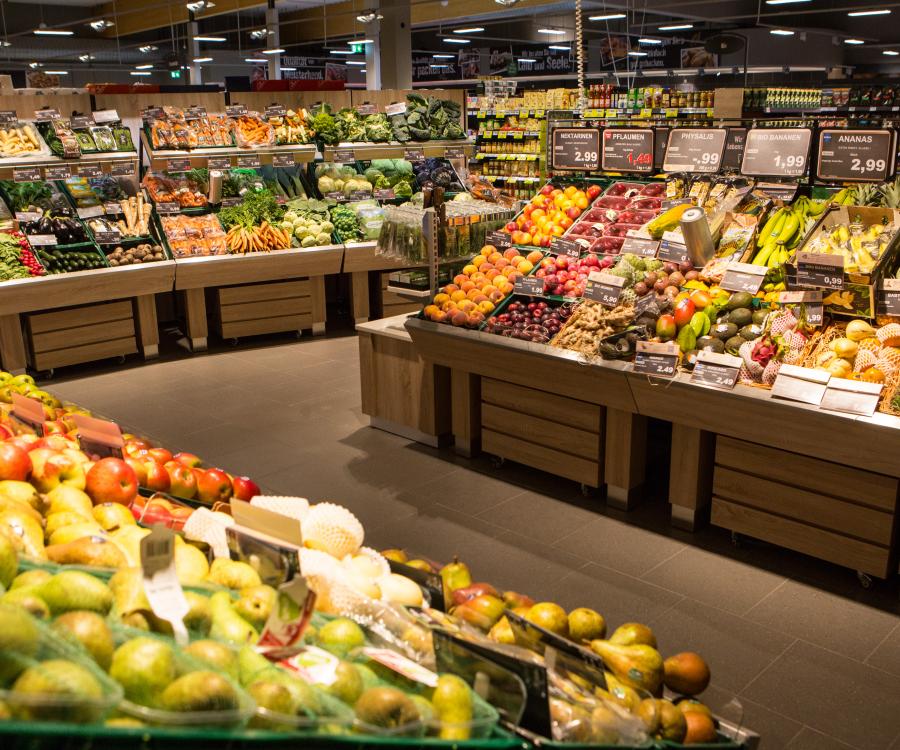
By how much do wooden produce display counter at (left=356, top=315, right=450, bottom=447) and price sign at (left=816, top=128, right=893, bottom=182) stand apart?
97.9 inches

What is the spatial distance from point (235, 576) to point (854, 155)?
3.98 m

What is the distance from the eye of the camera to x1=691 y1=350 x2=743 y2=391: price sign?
3.90m

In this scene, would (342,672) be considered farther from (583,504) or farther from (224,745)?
(583,504)

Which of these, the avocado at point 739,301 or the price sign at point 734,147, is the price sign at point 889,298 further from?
the price sign at point 734,147

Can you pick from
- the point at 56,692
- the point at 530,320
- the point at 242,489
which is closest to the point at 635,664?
the point at 56,692

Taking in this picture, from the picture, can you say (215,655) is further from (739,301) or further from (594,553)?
(739,301)

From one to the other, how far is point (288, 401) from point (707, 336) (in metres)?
3.33

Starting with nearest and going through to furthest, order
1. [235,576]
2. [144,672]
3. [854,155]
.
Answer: [144,672] → [235,576] → [854,155]

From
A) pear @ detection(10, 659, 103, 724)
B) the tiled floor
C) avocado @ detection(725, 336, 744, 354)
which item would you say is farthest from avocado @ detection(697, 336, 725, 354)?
pear @ detection(10, 659, 103, 724)

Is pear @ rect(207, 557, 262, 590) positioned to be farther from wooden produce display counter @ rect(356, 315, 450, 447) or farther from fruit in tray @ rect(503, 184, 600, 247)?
fruit in tray @ rect(503, 184, 600, 247)

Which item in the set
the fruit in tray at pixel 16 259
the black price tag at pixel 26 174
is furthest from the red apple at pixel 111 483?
the black price tag at pixel 26 174

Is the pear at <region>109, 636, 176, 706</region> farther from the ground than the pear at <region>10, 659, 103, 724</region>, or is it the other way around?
the pear at <region>10, 659, 103, 724</region>

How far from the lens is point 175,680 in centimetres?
124

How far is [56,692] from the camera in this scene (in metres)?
1.08
